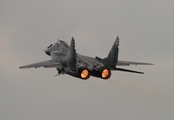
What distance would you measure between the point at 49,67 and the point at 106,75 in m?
9.02

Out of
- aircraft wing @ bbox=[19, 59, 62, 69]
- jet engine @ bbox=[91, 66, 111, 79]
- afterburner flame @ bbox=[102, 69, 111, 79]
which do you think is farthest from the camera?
aircraft wing @ bbox=[19, 59, 62, 69]

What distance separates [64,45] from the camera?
296ft

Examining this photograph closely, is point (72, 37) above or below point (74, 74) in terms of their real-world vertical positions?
above

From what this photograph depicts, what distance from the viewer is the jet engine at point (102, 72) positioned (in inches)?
3083

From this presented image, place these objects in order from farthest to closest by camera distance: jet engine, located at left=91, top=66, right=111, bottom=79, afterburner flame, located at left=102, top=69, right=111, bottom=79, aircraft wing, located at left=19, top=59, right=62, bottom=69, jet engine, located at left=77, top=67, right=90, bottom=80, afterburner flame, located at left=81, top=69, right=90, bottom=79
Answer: aircraft wing, located at left=19, top=59, right=62, bottom=69 < afterburner flame, located at left=102, top=69, right=111, bottom=79 < jet engine, located at left=91, top=66, right=111, bottom=79 < afterburner flame, located at left=81, top=69, right=90, bottom=79 < jet engine, located at left=77, top=67, right=90, bottom=80

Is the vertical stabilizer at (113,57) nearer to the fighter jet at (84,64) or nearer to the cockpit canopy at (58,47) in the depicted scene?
the fighter jet at (84,64)

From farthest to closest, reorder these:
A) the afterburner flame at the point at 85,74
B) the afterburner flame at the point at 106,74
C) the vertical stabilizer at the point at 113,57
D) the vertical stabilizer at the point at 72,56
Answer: the vertical stabilizer at the point at 113,57
the afterburner flame at the point at 106,74
the afterburner flame at the point at 85,74
the vertical stabilizer at the point at 72,56

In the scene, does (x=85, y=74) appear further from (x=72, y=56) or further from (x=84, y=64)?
(x=72, y=56)

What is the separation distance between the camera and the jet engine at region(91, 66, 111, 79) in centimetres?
7831

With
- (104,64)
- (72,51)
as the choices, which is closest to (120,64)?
(104,64)

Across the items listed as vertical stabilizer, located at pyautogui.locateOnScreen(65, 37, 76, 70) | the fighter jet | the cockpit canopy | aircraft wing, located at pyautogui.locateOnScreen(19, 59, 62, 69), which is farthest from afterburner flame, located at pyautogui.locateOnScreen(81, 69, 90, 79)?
the cockpit canopy

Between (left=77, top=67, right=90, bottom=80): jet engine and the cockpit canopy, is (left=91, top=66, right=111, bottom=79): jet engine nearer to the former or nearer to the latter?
(left=77, top=67, right=90, bottom=80): jet engine

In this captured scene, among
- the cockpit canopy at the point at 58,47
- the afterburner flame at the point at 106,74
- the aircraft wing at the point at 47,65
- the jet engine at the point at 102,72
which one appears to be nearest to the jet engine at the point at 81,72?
the jet engine at the point at 102,72

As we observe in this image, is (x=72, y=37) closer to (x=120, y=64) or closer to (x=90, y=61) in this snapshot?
(x=90, y=61)
